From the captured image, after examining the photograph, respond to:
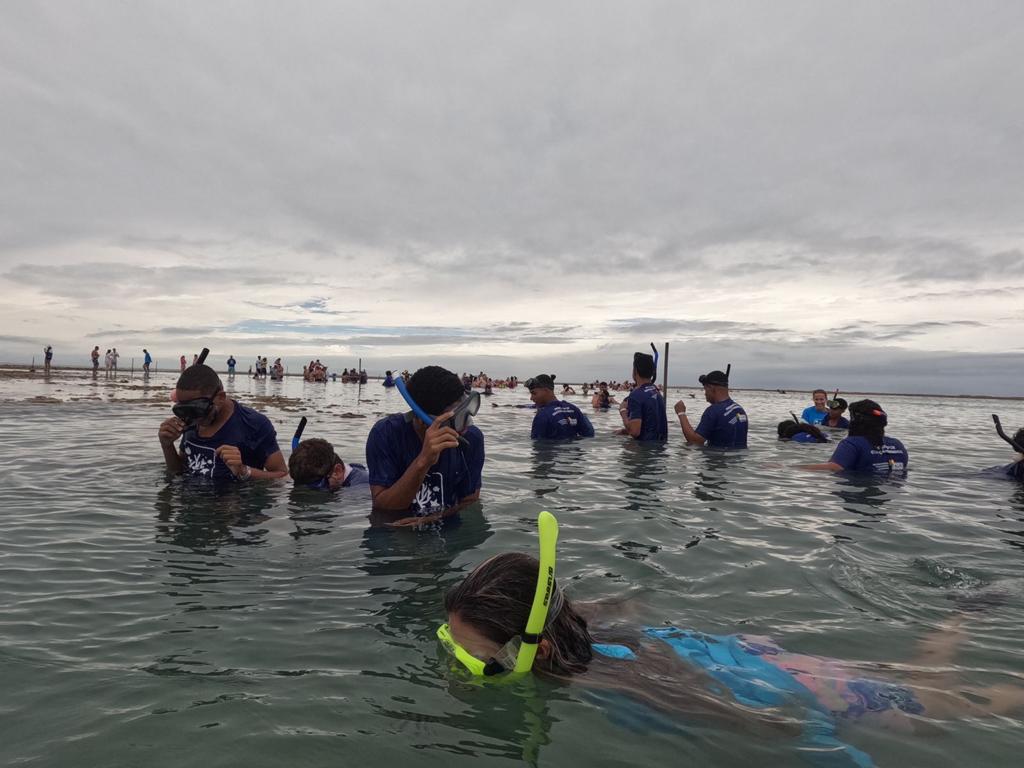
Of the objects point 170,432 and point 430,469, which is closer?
point 430,469

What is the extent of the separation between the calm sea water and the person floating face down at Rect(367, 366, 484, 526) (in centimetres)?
30

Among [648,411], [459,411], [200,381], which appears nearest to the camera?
[459,411]

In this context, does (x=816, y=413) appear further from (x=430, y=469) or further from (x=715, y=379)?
(x=430, y=469)

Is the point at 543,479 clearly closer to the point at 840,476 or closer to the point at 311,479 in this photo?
the point at 311,479

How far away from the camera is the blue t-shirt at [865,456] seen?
31.7 feet

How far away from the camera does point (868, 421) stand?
31.0 feet

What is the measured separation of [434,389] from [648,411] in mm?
8851

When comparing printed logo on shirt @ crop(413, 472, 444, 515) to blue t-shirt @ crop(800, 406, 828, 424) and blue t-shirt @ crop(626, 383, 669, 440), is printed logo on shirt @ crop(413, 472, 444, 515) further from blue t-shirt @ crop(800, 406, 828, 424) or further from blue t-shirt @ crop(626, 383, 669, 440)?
blue t-shirt @ crop(800, 406, 828, 424)

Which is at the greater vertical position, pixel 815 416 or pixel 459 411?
pixel 459 411

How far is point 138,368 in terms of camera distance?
340 ft

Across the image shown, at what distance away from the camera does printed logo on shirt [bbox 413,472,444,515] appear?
19.3 ft

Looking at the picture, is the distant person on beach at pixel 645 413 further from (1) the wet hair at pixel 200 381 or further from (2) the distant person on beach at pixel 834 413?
(1) the wet hair at pixel 200 381

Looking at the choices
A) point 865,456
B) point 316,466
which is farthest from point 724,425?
point 316,466

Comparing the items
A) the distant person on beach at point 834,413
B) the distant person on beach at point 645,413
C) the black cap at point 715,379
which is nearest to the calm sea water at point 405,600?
the black cap at point 715,379
